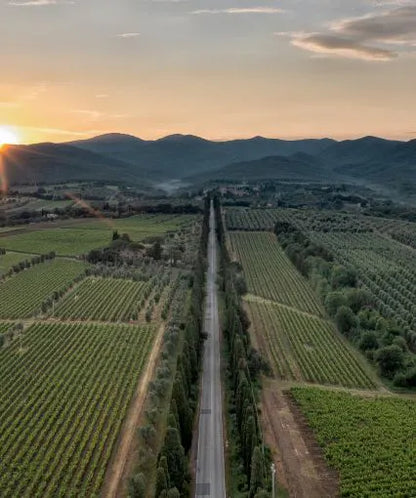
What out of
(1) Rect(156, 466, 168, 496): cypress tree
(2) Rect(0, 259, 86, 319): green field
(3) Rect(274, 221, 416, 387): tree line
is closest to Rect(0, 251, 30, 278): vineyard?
(2) Rect(0, 259, 86, 319): green field

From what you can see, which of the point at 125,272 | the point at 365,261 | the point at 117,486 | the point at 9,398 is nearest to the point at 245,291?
the point at 125,272

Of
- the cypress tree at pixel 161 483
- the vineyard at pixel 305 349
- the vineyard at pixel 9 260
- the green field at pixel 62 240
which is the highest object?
the green field at pixel 62 240

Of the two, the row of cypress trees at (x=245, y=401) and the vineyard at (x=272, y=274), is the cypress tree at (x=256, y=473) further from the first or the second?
the vineyard at (x=272, y=274)

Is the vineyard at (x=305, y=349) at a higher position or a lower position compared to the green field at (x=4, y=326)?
lower

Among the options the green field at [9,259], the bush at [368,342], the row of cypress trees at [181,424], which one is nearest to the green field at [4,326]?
the row of cypress trees at [181,424]

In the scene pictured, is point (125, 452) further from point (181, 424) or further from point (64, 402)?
point (64, 402)

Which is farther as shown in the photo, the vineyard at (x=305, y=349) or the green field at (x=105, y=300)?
the green field at (x=105, y=300)

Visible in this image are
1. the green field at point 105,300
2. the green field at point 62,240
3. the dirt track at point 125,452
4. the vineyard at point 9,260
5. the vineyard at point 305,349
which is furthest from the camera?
the green field at point 62,240
